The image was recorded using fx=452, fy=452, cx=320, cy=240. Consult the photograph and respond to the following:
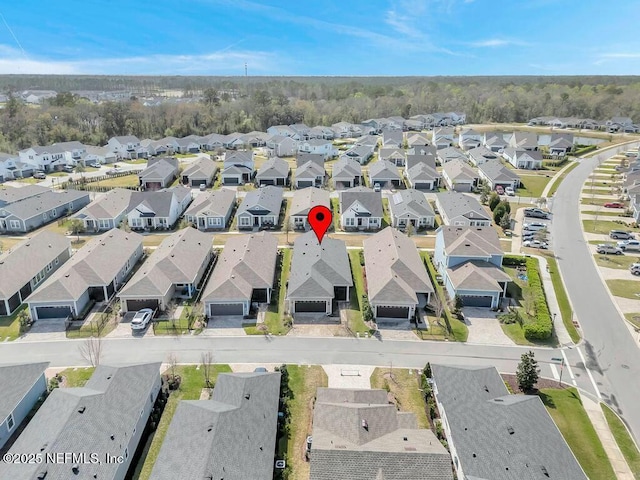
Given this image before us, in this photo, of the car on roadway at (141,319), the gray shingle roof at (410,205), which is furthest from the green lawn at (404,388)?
the gray shingle roof at (410,205)

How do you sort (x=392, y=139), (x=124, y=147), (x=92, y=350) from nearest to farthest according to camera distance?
(x=92, y=350)
(x=124, y=147)
(x=392, y=139)

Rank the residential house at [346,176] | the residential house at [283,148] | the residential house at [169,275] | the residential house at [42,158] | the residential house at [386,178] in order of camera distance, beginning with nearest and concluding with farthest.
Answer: the residential house at [169,275], the residential house at [346,176], the residential house at [386,178], the residential house at [42,158], the residential house at [283,148]

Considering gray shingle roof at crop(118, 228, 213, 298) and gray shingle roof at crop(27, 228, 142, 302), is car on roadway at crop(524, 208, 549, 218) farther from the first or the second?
gray shingle roof at crop(27, 228, 142, 302)

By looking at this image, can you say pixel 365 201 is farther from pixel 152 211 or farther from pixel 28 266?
pixel 28 266

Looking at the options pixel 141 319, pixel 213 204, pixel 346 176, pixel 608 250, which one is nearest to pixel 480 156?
pixel 346 176

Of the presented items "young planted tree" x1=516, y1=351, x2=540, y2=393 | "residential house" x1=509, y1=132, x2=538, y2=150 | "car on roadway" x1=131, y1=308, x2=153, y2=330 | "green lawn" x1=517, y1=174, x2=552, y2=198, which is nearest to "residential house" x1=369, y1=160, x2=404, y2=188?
"green lawn" x1=517, y1=174, x2=552, y2=198

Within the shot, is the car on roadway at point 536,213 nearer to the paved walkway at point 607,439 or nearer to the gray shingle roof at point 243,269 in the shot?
the gray shingle roof at point 243,269
